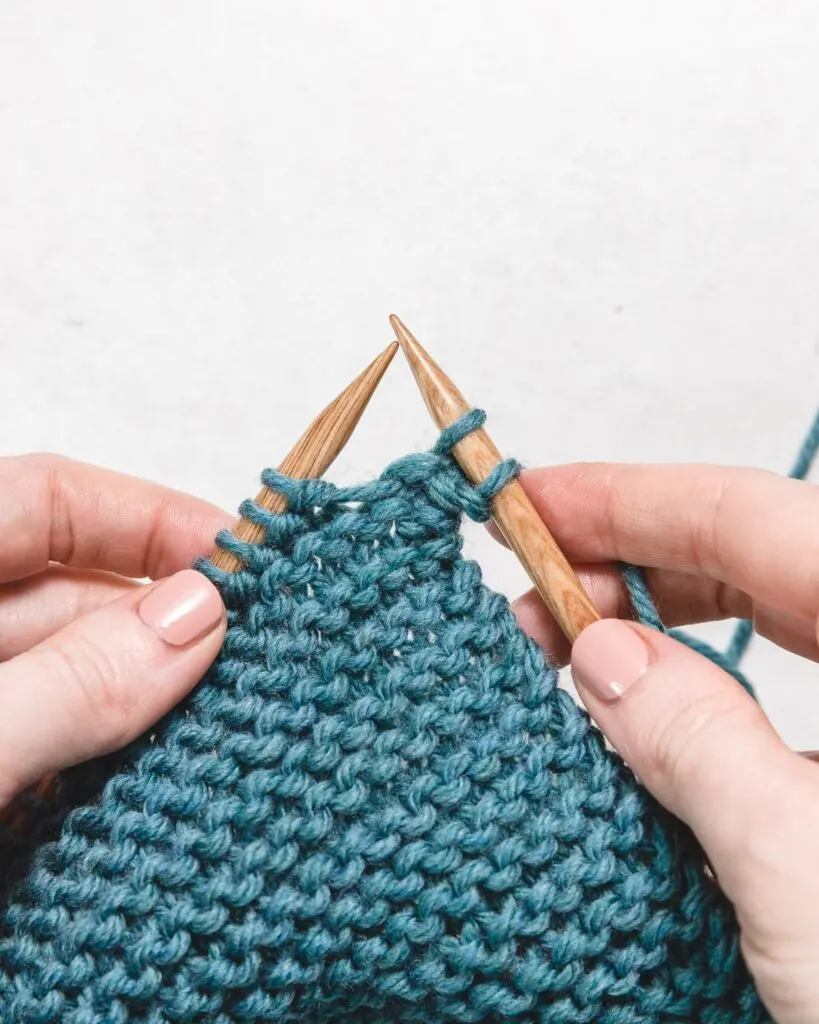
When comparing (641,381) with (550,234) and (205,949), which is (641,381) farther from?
(205,949)

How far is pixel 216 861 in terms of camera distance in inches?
35.9

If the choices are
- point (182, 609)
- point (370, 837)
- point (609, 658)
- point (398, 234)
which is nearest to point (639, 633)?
point (609, 658)

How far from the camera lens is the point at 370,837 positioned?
3.00ft

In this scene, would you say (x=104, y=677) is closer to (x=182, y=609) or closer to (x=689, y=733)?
(x=182, y=609)

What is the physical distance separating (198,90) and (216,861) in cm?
115

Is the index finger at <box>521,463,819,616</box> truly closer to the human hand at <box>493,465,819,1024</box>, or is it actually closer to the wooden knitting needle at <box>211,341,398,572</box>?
the human hand at <box>493,465,819,1024</box>

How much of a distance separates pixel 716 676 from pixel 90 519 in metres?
0.75

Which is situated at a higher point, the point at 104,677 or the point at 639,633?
the point at 104,677

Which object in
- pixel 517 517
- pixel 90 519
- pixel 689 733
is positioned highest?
pixel 90 519

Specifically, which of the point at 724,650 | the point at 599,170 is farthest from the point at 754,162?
the point at 724,650

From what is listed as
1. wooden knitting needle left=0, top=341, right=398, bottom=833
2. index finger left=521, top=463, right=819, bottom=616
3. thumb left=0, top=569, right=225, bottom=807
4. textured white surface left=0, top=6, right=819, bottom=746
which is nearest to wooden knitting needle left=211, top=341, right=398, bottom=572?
wooden knitting needle left=0, top=341, right=398, bottom=833

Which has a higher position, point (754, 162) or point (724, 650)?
point (754, 162)

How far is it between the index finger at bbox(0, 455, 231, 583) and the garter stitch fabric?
275 millimetres

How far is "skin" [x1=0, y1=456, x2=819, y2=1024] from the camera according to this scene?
83 cm
